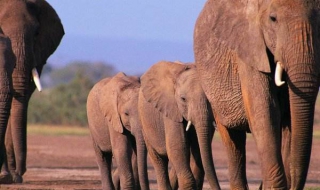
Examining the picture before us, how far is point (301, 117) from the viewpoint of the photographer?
9.43 m

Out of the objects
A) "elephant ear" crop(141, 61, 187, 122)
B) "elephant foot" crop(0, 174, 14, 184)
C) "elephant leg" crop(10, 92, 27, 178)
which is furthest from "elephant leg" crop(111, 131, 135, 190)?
"elephant foot" crop(0, 174, 14, 184)

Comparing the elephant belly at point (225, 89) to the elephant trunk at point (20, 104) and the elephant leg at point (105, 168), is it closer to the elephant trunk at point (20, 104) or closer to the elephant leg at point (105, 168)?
the elephant trunk at point (20, 104)

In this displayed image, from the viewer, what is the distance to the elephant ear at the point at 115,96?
51.0ft

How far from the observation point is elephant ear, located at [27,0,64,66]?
16.7 metres

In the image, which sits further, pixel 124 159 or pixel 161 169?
pixel 124 159

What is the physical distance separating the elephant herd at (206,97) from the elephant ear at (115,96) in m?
0.02

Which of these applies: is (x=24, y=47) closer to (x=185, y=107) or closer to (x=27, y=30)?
(x=27, y=30)

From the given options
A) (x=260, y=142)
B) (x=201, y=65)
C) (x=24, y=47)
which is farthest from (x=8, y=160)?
(x=260, y=142)

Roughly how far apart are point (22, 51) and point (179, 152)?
2.99 metres

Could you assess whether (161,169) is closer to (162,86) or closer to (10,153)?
(162,86)

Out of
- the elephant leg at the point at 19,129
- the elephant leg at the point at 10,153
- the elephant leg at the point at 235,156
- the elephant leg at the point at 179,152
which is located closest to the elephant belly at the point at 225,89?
the elephant leg at the point at 235,156

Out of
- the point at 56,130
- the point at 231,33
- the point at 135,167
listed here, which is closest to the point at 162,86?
the point at 135,167

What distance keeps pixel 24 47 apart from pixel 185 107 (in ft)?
9.35

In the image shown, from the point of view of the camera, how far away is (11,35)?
51.3ft
